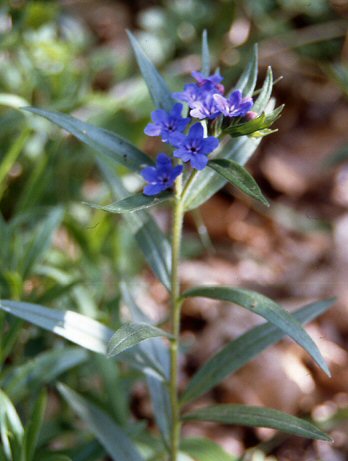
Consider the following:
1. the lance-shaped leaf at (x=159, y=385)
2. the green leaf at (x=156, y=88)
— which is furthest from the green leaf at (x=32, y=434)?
the green leaf at (x=156, y=88)

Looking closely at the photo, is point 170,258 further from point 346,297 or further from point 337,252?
point 337,252

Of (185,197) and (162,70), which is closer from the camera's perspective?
(185,197)

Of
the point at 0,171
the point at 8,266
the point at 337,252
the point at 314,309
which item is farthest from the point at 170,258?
the point at 337,252

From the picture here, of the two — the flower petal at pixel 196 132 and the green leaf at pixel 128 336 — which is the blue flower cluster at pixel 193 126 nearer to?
the flower petal at pixel 196 132

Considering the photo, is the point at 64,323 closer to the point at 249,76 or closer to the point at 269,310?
the point at 269,310

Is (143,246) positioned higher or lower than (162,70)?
higher

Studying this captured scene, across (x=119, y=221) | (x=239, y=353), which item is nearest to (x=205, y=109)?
(x=239, y=353)

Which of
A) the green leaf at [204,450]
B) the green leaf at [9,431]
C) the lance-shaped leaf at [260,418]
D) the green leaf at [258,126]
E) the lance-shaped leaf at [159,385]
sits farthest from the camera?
the green leaf at [204,450]
